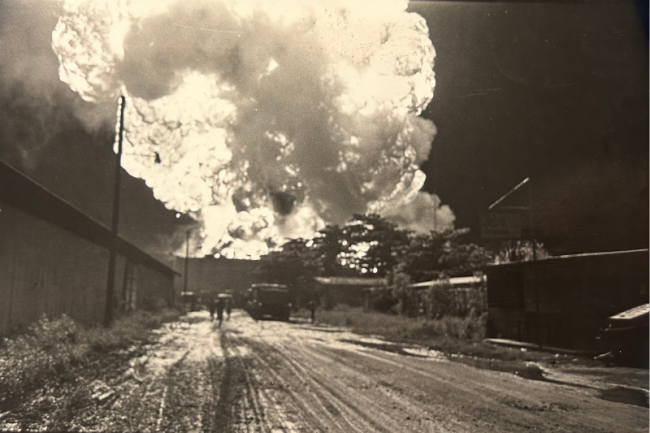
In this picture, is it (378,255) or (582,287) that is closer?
(582,287)

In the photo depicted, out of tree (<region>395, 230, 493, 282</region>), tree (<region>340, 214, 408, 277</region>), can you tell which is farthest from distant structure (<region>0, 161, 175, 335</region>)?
tree (<region>395, 230, 493, 282</region>)

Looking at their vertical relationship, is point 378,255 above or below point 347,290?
above

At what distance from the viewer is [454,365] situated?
11.7m

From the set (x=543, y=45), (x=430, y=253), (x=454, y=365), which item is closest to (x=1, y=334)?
(x=454, y=365)

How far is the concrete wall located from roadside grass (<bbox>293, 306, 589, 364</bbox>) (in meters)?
8.28

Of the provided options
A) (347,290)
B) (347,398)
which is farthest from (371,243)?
(347,398)

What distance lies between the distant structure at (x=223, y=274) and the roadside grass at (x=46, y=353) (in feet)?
11.5

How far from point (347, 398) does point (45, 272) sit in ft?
27.7

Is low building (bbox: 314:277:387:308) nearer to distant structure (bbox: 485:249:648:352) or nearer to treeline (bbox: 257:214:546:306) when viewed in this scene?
treeline (bbox: 257:214:546:306)

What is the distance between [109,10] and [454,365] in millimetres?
9088

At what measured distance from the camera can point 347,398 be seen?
7539 mm

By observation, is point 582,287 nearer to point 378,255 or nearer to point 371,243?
point 371,243

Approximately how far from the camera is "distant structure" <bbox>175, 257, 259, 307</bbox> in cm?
1712

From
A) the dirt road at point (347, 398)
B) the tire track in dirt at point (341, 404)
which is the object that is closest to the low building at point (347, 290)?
the dirt road at point (347, 398)
